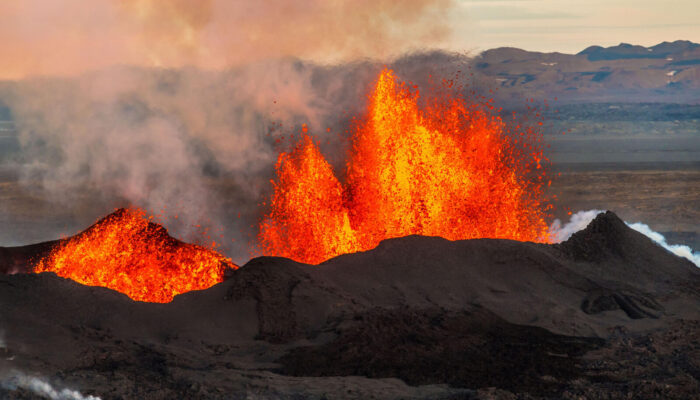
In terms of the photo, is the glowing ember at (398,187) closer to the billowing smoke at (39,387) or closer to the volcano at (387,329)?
the volcano at (387,329)

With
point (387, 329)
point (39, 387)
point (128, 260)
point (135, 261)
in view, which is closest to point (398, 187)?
point (135, 261)

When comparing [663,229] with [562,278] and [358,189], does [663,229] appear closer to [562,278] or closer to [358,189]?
[358,189]

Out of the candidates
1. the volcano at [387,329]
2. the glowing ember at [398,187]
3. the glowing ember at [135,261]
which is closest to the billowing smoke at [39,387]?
the volcano at [387,329]

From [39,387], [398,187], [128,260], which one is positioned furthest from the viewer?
[398,187]

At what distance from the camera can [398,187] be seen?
26031 millimetres

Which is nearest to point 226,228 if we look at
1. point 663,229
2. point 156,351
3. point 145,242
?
point 145,242

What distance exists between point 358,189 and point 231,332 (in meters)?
11.4

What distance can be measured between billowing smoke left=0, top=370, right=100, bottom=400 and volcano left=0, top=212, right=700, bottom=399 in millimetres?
127

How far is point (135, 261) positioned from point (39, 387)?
9.18m

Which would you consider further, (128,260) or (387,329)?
(128,260)

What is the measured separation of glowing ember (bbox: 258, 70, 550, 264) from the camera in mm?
25891

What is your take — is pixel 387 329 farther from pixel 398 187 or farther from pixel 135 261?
pixel 398 187

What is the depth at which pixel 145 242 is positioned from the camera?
22047mm

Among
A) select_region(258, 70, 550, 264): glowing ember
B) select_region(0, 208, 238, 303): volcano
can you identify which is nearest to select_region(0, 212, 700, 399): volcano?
select_region(0, 208, 238, 303): volcano
